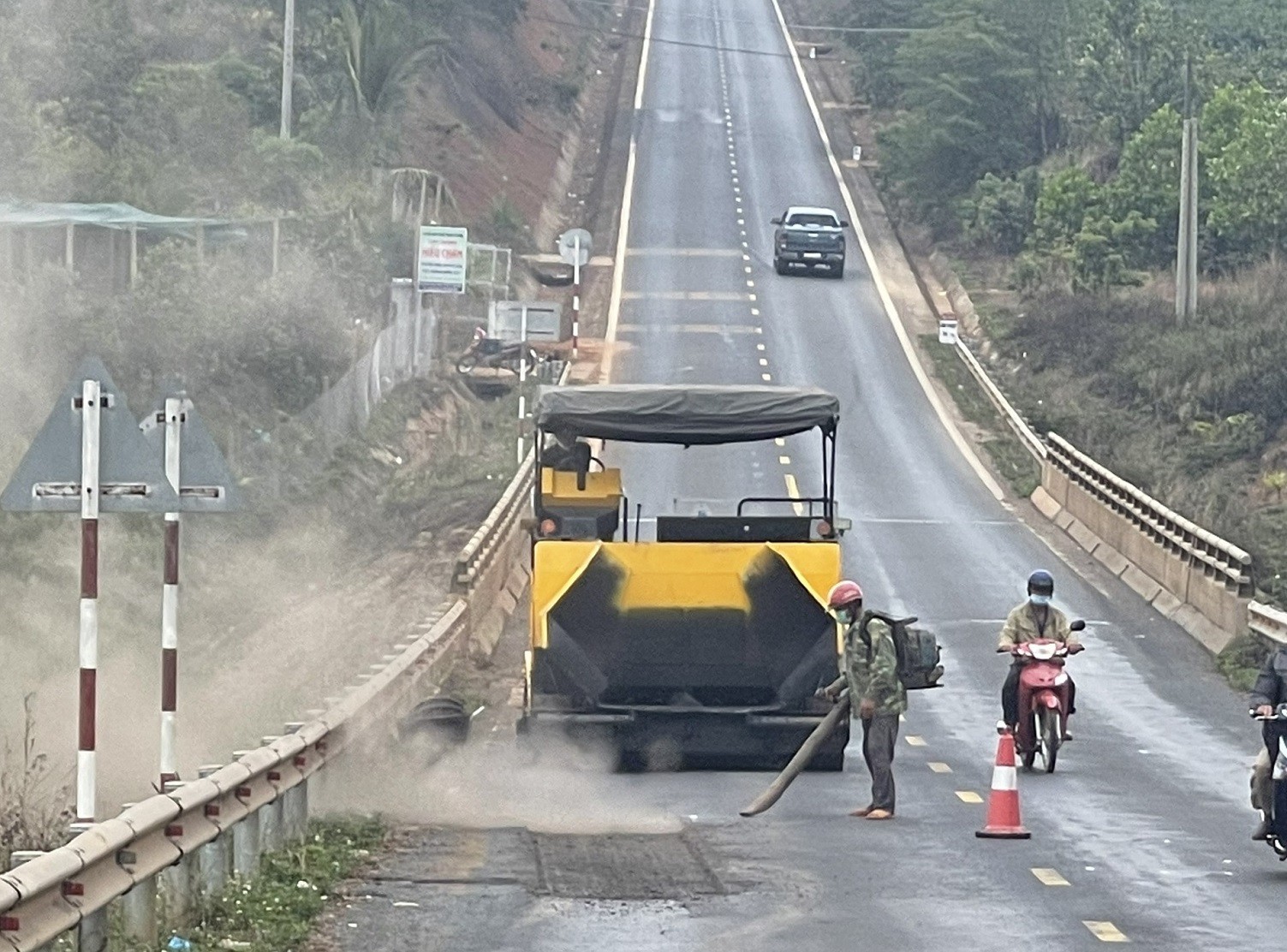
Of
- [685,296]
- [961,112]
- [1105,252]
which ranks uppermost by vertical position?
[961,112]

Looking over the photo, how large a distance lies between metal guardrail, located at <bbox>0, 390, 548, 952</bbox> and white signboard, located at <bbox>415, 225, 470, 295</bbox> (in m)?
30.6

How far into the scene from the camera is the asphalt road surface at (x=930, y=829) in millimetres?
11375

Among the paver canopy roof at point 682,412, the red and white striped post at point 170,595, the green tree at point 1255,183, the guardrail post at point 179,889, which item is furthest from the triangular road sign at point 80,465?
the green tree at point 1255,183

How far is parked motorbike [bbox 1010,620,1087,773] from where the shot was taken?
18.4 metres

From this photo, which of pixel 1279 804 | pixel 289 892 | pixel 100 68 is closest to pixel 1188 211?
pixel 100 68

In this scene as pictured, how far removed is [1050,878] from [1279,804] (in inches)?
55.9

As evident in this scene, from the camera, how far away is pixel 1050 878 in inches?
509

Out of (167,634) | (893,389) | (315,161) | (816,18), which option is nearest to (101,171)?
(315,161)

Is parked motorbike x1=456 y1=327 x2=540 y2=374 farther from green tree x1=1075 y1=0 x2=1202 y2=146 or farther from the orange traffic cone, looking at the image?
the orange traffic cone

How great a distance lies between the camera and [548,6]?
10444 cm

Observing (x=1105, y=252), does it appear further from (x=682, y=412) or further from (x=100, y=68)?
(x=682, y=412)

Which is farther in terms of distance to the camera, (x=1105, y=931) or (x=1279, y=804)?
(x=1279, y=804)

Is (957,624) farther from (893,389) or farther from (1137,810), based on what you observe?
(893,389)

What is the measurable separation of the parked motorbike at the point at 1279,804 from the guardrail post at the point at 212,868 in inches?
222
